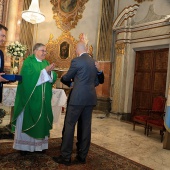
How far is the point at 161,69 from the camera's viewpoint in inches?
299

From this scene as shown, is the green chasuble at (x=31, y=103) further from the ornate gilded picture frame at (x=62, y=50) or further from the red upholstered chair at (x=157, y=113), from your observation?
the ornate gilded picture frame at (x=62, y=50)

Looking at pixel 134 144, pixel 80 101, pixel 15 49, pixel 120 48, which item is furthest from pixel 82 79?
pixel 120 48

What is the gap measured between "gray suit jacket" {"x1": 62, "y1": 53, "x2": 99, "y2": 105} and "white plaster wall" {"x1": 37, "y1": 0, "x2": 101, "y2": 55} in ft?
A: 21.1

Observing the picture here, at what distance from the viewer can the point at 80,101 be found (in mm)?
3316

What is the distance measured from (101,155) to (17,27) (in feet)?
21.7

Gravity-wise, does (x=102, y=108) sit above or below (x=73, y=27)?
below

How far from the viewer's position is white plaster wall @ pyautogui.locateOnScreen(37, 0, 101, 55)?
32.3 ft

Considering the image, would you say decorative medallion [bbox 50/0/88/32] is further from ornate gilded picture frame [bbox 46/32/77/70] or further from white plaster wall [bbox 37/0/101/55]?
ornate gilded picture frame [bbox 46/32/77/70]

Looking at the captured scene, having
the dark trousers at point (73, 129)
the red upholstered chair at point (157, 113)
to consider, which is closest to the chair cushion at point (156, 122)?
the red upholstered chair at point (157, 113)

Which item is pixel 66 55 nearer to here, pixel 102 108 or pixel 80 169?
pixel 102 108

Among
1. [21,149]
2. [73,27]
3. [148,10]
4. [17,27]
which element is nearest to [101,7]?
[73,27]

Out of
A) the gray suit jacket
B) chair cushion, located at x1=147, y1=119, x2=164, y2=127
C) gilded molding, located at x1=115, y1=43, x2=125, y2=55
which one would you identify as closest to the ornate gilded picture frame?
gilded molding, located at x1=115, y1=43, x2=125, y2=55

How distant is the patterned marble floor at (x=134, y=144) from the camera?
4004 millimetres

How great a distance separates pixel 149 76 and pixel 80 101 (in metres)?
5.19
